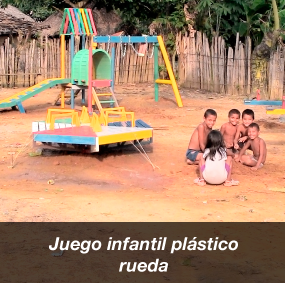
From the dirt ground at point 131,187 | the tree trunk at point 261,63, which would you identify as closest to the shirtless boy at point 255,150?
the dirt ground at point 131,187

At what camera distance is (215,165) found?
6.95 metres

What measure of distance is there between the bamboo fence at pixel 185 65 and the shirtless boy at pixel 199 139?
813 centimetres

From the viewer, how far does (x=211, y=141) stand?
23.0ft

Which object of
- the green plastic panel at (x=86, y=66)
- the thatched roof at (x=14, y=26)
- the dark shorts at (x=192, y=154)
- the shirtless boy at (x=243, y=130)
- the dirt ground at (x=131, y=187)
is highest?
the thatched roof at (x=14, y=26)

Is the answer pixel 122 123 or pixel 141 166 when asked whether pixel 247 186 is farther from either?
pixel 122 123

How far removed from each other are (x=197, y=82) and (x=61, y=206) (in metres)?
11.5

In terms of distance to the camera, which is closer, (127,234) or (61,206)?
(127,234)

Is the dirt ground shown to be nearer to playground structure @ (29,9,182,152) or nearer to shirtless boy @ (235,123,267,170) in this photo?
shirtless boy @ (235,123,267,170)

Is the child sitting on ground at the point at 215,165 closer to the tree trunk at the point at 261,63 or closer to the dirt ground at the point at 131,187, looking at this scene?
the dirt ground at the point at 131,187

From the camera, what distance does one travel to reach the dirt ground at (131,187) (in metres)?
5.84

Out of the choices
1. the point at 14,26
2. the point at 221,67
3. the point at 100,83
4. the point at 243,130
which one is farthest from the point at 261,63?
the point at 14,26

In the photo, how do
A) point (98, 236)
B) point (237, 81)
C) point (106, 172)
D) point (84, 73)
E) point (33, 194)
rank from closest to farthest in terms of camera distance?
1. point (98, 236)
2. point (33, 194)
3. point (106, 172)
4. point (84, 73)
5. point (237, 81)

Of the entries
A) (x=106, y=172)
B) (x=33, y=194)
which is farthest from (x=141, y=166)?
(x=33, y=194)

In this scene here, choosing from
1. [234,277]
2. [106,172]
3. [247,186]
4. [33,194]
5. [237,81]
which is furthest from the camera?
[237,81]
